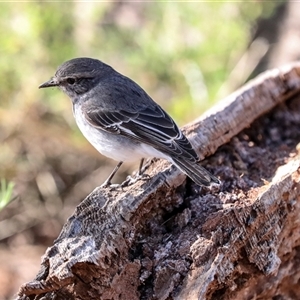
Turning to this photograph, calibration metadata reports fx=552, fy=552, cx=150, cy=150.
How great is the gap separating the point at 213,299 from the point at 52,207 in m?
3.69

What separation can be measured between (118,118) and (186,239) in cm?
131

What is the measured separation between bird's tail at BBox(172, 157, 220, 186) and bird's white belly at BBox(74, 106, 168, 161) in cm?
43

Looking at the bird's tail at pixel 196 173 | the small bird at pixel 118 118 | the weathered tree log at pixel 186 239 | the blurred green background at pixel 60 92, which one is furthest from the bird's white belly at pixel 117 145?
the blurred green background at pixel 60 92

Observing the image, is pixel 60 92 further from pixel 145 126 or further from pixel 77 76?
pixel 145 126

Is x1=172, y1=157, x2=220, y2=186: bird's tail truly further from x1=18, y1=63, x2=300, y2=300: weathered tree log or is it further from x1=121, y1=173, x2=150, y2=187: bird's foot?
x1=121, y1=173, x2=150, y2=187: bird's foot

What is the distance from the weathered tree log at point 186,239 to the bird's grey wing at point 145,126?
0.15 m

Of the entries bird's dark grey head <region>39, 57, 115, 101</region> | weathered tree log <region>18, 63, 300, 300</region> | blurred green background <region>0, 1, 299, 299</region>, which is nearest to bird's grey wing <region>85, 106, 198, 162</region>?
weathered tree log <region>18, 63, 300, 300</region>

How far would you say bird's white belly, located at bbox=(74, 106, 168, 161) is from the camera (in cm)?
385

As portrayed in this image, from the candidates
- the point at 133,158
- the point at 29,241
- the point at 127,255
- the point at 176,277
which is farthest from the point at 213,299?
the point at 29,241

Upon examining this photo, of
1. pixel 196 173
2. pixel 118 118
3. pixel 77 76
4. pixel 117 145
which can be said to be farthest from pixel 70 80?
pixel 196 173

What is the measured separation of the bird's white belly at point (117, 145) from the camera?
3.85 meters

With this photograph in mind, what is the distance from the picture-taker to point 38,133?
6148 mm

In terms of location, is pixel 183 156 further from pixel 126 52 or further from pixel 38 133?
pixel 126 52

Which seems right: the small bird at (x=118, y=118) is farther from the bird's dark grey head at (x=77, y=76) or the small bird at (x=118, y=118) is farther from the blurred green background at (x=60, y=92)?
the blurred green background at (x=60, y=92)
